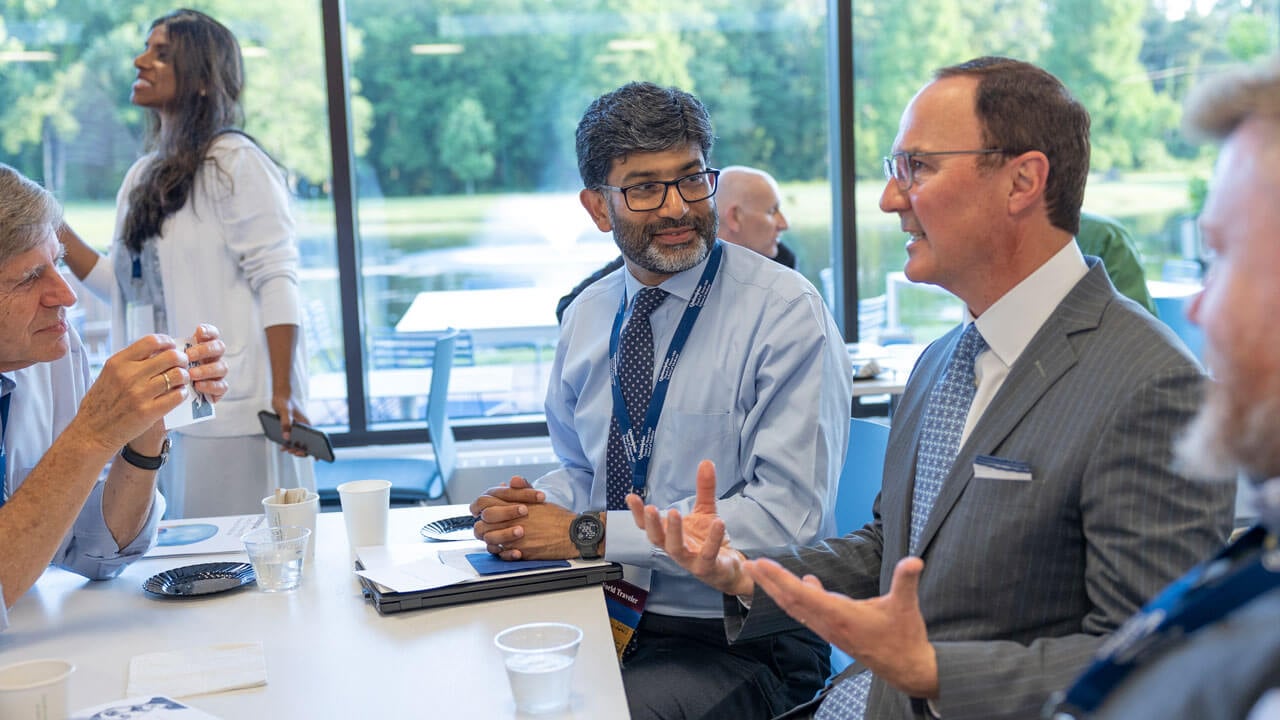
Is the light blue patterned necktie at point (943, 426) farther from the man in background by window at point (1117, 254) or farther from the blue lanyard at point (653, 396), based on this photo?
the man in background by window at point (1117, 254)

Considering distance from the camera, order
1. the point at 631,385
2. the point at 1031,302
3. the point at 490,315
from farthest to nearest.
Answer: the point at 490,315, the point at 631,385, the point at 1031,302

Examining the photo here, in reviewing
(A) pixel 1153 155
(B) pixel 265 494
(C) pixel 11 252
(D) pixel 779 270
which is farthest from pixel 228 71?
(A) pixel 1153 155

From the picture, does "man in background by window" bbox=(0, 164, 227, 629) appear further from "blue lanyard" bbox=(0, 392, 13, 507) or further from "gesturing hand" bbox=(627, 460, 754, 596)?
"gesturing hand" bbox=(627, 460, 754, 596)

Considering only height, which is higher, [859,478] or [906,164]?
[906,164]

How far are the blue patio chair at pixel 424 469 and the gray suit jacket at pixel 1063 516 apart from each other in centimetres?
257

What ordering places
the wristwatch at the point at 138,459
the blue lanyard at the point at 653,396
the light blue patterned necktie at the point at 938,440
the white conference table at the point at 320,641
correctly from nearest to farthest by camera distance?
the white conference table at the point at 320,641
the light blue patterned necktie at the point at 938,440
the wristwatch at the point at 138,459
the blue lanyard at the point at 653,396

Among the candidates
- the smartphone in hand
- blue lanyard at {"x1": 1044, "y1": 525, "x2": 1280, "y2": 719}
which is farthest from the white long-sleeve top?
blue lanyard at {"x1": 1044, "y1": 525, "x2": 1280, "y2": 719}

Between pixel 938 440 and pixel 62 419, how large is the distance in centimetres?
164

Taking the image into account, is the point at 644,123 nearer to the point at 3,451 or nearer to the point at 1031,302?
the point at 1031,302

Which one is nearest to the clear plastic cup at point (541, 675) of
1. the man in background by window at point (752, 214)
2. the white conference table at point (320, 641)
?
the white conference table at point (320, 641)

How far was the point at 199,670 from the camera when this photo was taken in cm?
156

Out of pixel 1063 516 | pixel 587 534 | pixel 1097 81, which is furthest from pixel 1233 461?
pixel 1097 81

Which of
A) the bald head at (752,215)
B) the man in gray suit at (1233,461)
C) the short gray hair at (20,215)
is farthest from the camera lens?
the bald head at (752,215)

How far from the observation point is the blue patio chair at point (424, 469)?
155 inches
